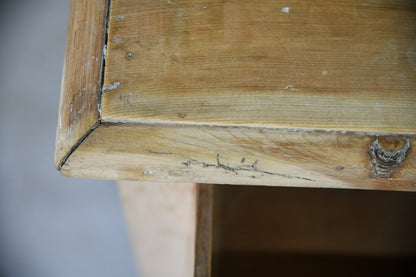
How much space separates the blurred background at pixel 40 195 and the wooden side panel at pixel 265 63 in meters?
0.65

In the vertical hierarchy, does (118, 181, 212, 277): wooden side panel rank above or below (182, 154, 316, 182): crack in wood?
below

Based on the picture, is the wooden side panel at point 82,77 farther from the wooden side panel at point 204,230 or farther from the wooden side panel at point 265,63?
the wooden side panel at point 204,230

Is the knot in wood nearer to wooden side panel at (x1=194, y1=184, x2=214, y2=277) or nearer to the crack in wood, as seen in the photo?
the crack in wood

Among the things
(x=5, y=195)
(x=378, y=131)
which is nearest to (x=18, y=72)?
(x=5, y=195)

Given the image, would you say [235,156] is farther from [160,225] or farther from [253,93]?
[160,225]

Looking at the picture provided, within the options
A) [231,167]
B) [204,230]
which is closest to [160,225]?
[204,230]

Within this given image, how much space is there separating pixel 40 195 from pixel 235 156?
0.76 meters

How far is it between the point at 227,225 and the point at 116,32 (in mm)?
566

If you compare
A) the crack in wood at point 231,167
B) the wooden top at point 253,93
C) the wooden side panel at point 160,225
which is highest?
the wooden top at point 253,93

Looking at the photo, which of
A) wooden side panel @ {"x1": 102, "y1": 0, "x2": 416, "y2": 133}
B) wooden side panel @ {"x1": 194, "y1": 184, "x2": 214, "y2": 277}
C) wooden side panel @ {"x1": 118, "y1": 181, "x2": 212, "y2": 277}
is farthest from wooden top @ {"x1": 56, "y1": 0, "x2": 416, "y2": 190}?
wooden side panel @ {"x1": 118, "y1": 181, "x2": 212, "y2": 277}

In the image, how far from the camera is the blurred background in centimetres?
89

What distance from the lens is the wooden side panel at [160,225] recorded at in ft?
2.85

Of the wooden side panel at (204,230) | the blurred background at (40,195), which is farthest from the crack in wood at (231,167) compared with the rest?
the blurred background at (40,195)

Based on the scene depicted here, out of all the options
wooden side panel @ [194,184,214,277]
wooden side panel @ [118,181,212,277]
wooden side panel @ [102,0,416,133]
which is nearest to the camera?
wooden side panel @ [102,0,416,133]
